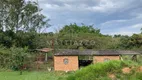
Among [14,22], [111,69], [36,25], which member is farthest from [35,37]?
[111,69]

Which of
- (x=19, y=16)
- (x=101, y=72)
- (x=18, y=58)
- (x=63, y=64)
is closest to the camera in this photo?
(x=101, y=72)

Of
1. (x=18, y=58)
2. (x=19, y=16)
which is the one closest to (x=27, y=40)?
(x=19, y=16)

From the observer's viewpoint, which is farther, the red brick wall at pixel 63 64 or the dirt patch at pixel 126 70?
the red brick wall at pixel 63 64

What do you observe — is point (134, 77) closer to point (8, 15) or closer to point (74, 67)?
point (74, 67)

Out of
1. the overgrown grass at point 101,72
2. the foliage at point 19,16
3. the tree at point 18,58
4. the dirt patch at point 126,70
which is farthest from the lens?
the foliage at point 19,16

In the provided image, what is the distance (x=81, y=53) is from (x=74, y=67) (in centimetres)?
147

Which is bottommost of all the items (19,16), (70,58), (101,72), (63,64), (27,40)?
(63,64)

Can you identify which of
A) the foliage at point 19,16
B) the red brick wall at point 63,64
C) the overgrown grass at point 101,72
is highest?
the foliage at point 19,16

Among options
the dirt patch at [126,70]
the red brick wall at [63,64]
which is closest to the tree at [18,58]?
the red brick wall at [63,64]

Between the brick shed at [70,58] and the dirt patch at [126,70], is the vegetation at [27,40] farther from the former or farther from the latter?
the dirt patch at [126,70]

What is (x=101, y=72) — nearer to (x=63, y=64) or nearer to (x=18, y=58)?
(x=63, y=64)

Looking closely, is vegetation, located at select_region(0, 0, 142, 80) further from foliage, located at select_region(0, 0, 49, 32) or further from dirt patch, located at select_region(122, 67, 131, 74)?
dirt patch, located at select_region(122, 67, 131, 74)

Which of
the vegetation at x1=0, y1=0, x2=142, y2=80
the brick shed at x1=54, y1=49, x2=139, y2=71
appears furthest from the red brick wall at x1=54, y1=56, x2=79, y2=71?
the vegetation at x1=0, y1=0, x2=142, y2=80

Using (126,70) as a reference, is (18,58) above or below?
below
